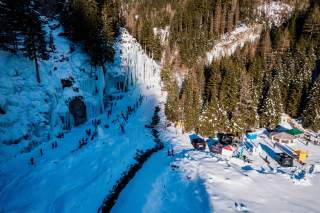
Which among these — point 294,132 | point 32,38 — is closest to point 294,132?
point 294,132

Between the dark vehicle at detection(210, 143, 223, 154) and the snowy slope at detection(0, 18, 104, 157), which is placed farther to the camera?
the dark vehicle at detection(210, 143, 223, 154)

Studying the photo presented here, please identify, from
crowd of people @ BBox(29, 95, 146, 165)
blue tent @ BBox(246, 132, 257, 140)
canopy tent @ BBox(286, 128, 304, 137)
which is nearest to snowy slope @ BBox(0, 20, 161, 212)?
crowd of people @ BBox(29, 95, 146, 165)

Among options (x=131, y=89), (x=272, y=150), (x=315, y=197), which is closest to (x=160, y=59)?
(x=131, y=89)

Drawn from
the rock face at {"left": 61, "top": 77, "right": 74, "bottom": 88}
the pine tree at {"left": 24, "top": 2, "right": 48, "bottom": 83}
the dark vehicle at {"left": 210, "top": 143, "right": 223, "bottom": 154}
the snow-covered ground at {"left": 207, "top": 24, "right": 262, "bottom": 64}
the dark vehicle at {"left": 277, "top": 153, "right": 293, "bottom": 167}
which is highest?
the snow-covered ground at {"left": 207, "top": 24, "right": 262, "bottom": 64}

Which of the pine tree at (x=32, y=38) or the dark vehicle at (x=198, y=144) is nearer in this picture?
the pine tree at (x=32, y=38)

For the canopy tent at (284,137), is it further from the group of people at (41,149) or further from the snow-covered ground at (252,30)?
the snow-covered ground at (252,30)

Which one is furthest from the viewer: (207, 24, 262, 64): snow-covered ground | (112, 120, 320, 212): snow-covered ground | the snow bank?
the snow bank

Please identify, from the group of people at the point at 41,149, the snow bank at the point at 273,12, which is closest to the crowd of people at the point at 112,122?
the group of people at the point at 41,149

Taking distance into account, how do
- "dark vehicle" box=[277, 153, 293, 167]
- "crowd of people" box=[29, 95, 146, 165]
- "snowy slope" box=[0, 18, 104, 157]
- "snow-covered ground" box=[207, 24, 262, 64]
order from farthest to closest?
1. "snow-covered ground" box=[207, 24, 262, 64]
2. "dark vehicle" box=[277, 153, 293, 167]
3. "snowy slope" box=[0, 18, 104, 157]
4. "crowd of people" box=[29, 95, 146, 165]

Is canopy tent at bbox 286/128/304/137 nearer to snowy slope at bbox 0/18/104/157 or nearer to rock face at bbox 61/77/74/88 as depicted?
snowy slope at bbox 0/18/104/157

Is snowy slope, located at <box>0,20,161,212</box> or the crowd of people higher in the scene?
the crowd of people
